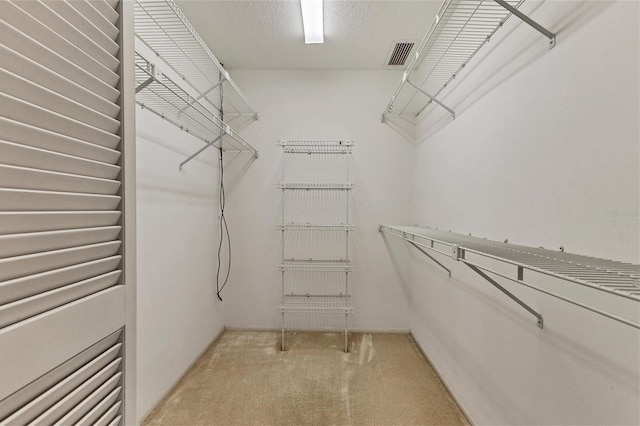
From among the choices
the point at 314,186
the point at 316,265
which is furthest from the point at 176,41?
the point at 316,265

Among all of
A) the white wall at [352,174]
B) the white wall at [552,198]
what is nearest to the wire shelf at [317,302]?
the white wall at [352,174]

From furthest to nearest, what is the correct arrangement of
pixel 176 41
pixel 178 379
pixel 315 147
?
pixel 315 147 → pixel 178 379 → pixel 176 41

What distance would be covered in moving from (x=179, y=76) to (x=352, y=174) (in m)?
1.70

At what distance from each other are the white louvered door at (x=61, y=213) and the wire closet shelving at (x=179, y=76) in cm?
55

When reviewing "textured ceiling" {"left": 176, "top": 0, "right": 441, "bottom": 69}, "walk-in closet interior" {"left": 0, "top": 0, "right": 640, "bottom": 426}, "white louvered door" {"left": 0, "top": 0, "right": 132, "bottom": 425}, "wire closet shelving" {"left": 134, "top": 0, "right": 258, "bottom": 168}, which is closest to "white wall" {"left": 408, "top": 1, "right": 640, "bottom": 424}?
"walk-in closet interior" {"left": 0, "top": 0, "right": 640, "bottom": 426}

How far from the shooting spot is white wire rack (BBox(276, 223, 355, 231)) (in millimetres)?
2732

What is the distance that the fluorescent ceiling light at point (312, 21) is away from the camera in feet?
6.16

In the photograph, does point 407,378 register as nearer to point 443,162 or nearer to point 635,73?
point 443,162

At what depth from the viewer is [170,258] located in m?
1.93

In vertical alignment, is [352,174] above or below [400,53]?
below

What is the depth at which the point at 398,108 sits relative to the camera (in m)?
2.86

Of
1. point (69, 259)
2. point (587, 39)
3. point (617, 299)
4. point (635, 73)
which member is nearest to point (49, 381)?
point (69, 259)

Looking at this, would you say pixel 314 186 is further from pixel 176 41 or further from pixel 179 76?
pixel 176 41

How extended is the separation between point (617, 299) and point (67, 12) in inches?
59.1
